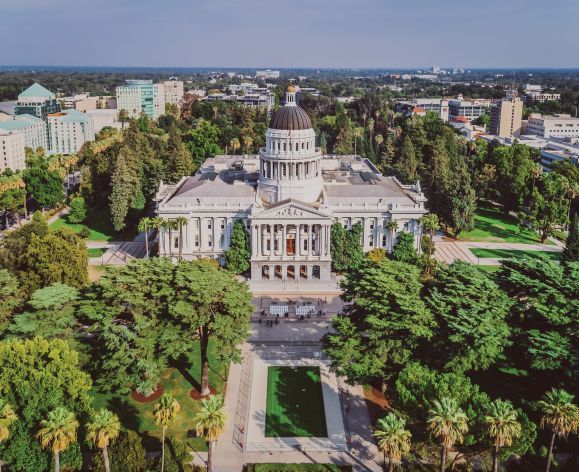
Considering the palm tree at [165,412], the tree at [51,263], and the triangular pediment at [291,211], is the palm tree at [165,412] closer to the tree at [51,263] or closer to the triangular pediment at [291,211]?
the tree at [51,263]

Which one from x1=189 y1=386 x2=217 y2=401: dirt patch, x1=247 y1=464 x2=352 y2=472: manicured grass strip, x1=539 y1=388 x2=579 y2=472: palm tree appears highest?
x1=539 y1=388 x2=579 y2=472: palm tree

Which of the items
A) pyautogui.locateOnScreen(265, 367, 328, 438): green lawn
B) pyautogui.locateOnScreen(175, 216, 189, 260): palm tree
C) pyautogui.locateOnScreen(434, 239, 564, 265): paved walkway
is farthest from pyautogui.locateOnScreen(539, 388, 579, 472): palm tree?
pyautogui.locateOnScreen(175, 216, 189, 260): palm tree

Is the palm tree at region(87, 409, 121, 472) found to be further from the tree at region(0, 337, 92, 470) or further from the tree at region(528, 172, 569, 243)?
the tree at region(528, 172, 569, 243)

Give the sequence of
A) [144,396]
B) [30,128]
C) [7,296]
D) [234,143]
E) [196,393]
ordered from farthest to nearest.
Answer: [30,128] < [234,143] < [7,296] < [196,393] < [144,396]

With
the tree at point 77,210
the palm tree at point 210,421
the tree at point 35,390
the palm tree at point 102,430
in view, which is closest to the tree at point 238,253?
the tree at point 77,210

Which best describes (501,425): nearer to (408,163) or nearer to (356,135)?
(408,163)

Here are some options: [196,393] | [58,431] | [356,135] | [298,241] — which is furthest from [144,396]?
[356,135]
